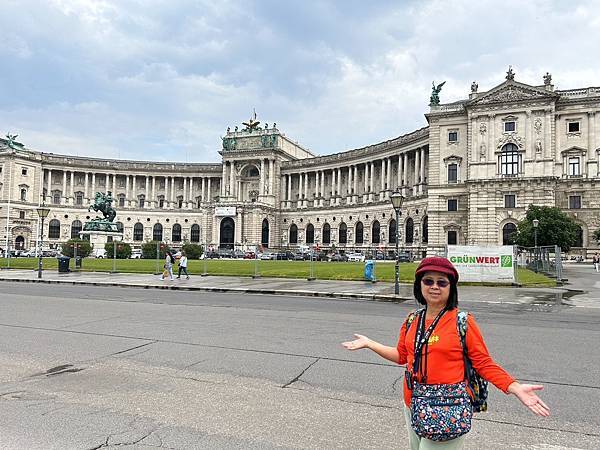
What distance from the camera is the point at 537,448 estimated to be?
17.7 feet

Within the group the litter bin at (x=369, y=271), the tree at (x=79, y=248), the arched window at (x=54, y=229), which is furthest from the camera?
the arched window at (x=54, y=229)

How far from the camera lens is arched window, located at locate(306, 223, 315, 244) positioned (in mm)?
105688

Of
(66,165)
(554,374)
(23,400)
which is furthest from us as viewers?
(66,165)

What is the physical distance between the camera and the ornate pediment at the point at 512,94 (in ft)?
217

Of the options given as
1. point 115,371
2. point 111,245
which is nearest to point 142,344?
point 115,371

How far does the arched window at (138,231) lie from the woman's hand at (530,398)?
120 m

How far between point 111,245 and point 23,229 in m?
57.5

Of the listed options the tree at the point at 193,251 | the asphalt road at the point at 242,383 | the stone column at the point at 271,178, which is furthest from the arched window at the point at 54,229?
the asphalt road at the point at 242,383

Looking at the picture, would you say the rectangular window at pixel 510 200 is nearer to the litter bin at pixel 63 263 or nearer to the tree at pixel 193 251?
the tree at pixel 193 251

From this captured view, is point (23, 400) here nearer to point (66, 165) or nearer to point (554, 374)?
point (554, 374)

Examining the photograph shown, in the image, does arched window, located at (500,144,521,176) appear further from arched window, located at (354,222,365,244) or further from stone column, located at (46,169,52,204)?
stone column, located at (46,169,52,204)

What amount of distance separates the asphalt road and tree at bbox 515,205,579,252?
40.4 meters

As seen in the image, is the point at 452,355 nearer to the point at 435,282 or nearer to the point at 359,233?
the point at 435,282

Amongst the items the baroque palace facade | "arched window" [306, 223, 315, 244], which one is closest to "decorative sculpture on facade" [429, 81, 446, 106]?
the baroque palace facade
